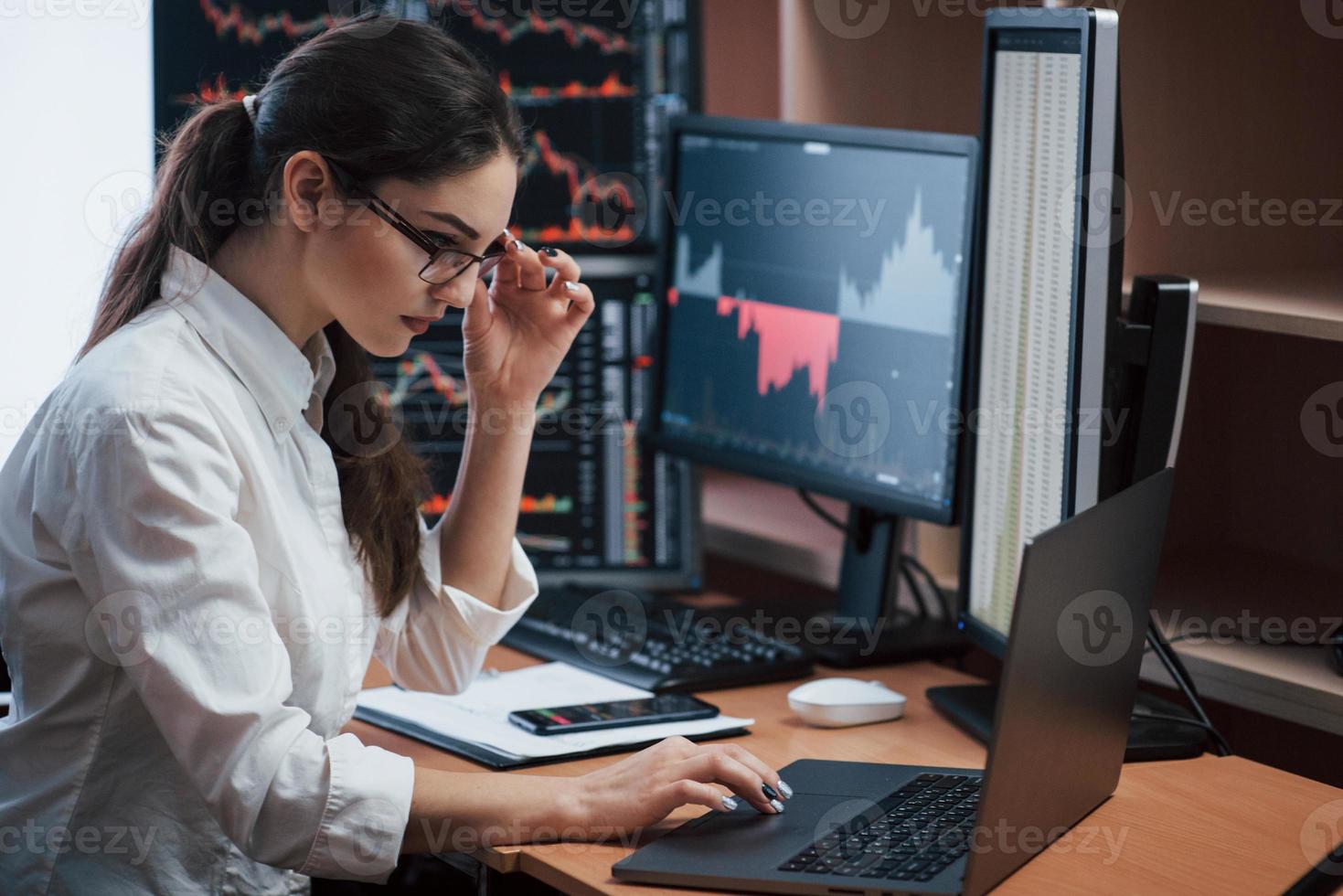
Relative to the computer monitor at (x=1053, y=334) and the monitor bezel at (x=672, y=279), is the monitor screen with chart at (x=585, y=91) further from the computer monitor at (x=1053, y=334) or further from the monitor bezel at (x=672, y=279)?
the computer monitor at (x=1053, y=334)

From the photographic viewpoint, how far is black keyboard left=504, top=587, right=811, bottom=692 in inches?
59.4

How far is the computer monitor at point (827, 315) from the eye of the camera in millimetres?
1493

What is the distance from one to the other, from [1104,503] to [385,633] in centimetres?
72

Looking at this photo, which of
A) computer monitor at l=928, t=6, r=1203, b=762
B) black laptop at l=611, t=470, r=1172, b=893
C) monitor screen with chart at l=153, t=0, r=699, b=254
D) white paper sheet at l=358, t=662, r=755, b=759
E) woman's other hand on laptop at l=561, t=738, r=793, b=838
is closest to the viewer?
black laptop at l=611, t=470, r=1172, b=893

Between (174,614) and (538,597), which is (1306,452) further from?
(174,614)

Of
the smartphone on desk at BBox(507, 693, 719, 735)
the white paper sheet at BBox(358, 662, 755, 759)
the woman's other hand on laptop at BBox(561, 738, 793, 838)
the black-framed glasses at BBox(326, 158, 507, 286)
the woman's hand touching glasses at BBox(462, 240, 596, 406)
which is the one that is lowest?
the white paper sheet at BBox(358, 662, 755, 759)

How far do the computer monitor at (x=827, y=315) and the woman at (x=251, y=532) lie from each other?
1.51 ft

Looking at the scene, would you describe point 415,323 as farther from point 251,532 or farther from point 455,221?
point 251,532

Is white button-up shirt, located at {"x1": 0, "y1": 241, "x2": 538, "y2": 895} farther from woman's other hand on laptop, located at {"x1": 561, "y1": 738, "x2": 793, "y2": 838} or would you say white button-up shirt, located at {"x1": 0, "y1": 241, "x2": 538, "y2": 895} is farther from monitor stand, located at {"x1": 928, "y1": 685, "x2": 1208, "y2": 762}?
monitor stand, located at {"x1": 928, "y1": 685, "x2": 1208, "y2": 762}

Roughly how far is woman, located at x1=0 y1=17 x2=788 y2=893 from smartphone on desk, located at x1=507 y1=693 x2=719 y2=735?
17 cm

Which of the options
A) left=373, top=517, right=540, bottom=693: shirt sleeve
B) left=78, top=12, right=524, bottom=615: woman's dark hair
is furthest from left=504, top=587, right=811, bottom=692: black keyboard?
left=78, top=12, right=524, bottom=615: woman's dark hair

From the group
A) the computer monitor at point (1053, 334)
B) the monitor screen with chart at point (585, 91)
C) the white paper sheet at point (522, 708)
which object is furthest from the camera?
the monitor screen with chart at point (585, 91)

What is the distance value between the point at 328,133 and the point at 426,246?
0.12 meters

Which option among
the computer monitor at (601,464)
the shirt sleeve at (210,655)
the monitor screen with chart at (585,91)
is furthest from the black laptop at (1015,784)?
the monitor screen with chart at (585,91)
